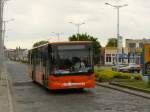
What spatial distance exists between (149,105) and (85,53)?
290 inches

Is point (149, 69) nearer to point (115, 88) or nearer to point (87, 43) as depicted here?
point (115, 88)

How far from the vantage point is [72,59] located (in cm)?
2572

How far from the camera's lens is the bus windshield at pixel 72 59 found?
25.5 m

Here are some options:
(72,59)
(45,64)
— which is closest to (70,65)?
(72,59)

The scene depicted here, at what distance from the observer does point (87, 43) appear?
25875 mm

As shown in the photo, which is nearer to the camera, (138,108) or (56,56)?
(138,108)

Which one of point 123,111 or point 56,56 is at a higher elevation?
point 56,56

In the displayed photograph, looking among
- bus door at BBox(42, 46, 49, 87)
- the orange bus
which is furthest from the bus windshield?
bus door at BBox(42, 46, 49, 87)

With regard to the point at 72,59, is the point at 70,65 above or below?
below

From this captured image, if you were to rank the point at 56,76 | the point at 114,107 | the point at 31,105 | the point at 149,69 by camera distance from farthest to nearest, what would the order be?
the point at 149,69, the point at 56,76, the point at 31,105, the point at 114,107

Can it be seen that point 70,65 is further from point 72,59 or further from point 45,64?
point 45,64

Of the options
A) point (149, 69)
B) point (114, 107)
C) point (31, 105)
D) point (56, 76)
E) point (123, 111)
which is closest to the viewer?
point (123, 111)

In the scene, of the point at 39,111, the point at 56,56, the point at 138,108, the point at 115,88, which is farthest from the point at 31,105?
the point at 115,88

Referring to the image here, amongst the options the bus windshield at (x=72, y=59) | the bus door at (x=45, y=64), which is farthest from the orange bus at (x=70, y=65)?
the bus door at (x=45, y=64)
